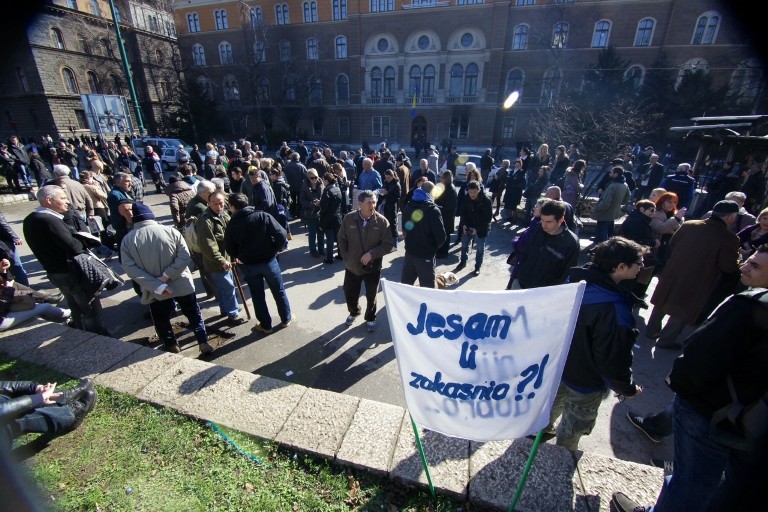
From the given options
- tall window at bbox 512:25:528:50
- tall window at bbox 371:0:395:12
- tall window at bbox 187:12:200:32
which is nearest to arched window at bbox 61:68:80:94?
tall window at bbox 187:12:200:32

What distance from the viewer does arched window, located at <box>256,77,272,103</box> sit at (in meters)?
37.0

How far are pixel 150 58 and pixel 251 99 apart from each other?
39.4 feet

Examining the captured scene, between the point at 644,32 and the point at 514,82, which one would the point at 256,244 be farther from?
the point at 644,32

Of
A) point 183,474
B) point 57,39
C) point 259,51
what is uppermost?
point 57,39

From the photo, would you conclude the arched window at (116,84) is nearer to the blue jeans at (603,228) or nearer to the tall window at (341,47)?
the tall window at (341,47)

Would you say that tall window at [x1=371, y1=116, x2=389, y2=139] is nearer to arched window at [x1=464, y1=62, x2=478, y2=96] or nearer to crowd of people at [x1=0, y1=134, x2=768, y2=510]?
arched window at [x1=464, y1=62, x2=478, y2=96]

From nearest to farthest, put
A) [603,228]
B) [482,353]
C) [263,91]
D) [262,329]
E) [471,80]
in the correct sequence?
[482,353] < [262,329] < [603,228] < [471,80] < [263,91]

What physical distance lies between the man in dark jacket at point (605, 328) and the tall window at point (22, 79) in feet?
161

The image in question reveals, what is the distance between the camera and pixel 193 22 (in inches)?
1566

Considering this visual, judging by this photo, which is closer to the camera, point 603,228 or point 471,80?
point 603,228

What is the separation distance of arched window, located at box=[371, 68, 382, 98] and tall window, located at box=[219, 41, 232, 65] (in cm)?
1760

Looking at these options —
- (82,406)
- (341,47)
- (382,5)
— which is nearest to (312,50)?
(341,47)

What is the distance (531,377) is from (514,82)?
34.5 meters

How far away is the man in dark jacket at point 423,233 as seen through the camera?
14.6 ft
